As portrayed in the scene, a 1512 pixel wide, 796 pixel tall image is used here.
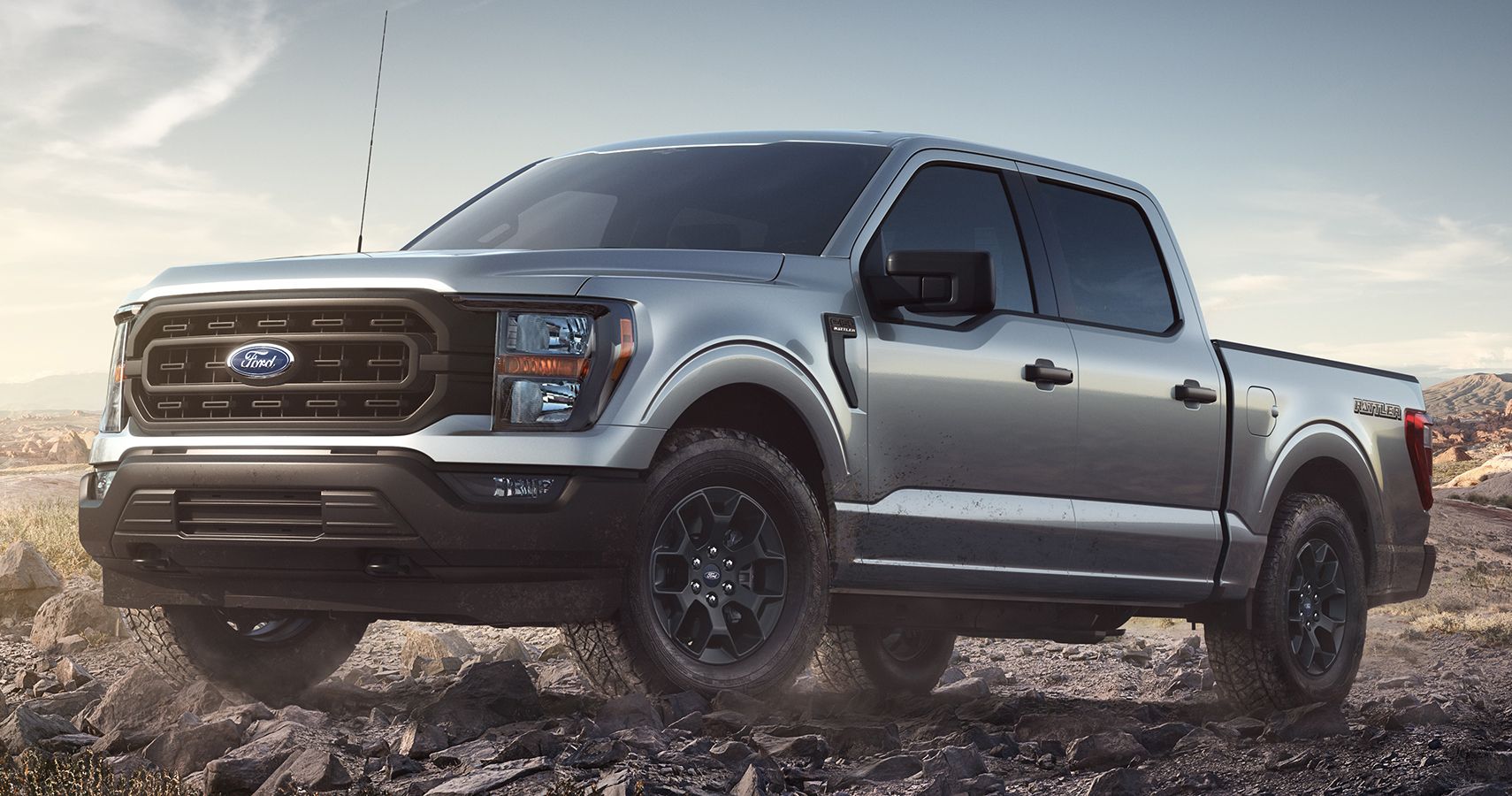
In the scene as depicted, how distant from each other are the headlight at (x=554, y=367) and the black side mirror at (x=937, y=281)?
1.18 meters

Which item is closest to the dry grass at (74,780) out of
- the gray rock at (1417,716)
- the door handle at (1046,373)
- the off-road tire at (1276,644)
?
the door handle at (1046,373)

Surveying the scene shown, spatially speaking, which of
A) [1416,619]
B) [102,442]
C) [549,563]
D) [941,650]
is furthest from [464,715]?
[1416,619]

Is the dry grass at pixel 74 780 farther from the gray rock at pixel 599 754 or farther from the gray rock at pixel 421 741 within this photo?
the gray rock at pixel 599 754

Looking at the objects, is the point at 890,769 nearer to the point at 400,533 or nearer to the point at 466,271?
the point at 400,533

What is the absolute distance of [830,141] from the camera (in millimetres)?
6383

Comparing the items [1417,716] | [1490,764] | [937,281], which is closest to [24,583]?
[937,281]

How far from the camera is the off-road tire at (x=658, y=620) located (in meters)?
A: 4.94

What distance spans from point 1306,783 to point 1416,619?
11082mm

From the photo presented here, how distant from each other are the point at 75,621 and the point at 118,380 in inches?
143

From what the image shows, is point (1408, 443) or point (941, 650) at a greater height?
point (1408, 443)

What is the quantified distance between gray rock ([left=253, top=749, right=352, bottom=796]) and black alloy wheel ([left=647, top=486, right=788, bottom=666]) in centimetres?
106

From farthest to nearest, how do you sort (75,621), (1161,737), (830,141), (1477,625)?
(1477,625) → (75,621) → (830,141) → (1161,737)

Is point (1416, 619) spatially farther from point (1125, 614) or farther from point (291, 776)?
point (291, 776)

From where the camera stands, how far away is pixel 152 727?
5508mm
